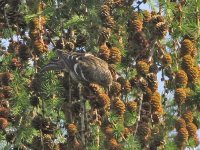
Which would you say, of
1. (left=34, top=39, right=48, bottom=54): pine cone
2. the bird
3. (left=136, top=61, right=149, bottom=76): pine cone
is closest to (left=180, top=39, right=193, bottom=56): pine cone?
(left=136, top=61, right=149, bottom=76): pine cone

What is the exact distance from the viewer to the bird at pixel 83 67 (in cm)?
373

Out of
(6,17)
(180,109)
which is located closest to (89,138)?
(180,109)

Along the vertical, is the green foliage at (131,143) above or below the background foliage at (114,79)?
below

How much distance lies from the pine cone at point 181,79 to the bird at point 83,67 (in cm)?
32

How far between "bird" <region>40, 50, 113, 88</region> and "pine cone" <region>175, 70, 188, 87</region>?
12.6 inches

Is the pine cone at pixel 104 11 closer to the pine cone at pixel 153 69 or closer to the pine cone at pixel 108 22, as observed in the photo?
the pine cone at pixel 108 22

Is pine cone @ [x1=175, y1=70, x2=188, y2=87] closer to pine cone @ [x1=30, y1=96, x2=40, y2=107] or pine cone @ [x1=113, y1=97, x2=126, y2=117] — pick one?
pine cone @ [x1=113, y1=97, x2=126, y2=117]

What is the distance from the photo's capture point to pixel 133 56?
3908 mm

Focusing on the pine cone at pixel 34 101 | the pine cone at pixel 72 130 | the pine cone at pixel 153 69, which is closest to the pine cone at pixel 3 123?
the pine cone at pixel 34 101

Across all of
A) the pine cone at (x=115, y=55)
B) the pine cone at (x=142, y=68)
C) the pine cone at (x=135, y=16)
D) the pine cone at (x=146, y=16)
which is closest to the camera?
the pine cone at (x=142, y=68)

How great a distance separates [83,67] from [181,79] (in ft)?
2.35

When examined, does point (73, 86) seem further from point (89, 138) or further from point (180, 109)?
point (180, 109)

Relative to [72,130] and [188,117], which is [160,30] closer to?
[188,117]

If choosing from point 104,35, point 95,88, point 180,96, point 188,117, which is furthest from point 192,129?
point 104,35
